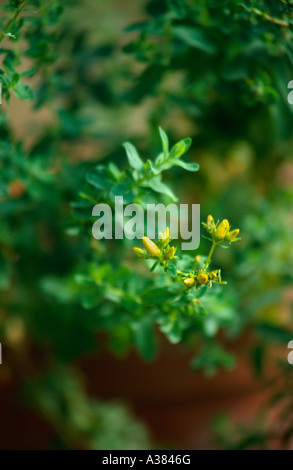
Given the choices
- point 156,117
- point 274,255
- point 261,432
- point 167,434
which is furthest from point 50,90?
point 167,434

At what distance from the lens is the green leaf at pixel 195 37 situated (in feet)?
1.63

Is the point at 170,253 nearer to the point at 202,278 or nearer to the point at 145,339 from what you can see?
the point at 202,278

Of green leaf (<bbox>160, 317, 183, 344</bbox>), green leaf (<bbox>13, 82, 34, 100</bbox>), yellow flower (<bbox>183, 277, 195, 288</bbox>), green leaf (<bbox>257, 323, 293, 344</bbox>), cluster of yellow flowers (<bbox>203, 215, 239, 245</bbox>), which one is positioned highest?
green leaf (<bbox>13, 82, 34, 100</bbox>)

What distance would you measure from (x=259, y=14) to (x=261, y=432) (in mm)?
495

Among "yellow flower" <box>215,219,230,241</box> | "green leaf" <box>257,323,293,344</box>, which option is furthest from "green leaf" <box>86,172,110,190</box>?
"green leaf" <box>257,323,293,344</box>

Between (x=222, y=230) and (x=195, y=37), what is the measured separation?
256mm

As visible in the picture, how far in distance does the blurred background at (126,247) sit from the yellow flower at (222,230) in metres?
0.15

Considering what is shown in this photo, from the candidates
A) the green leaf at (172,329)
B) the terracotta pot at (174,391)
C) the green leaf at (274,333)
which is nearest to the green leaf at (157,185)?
the green leaf at (172,329)

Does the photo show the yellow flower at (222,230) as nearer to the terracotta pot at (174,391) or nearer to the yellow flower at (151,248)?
the yellow flower at (151,248)

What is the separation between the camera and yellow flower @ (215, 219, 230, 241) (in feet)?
1.14

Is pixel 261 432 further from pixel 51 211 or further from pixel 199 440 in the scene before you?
pixel 51 211

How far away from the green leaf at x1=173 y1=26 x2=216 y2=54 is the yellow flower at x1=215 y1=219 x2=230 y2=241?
9.2 inches

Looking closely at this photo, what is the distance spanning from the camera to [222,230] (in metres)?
0.35

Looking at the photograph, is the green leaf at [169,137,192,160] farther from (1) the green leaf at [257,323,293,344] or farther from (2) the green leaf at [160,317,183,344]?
(1) the green leaf at [257,323,293,344]
